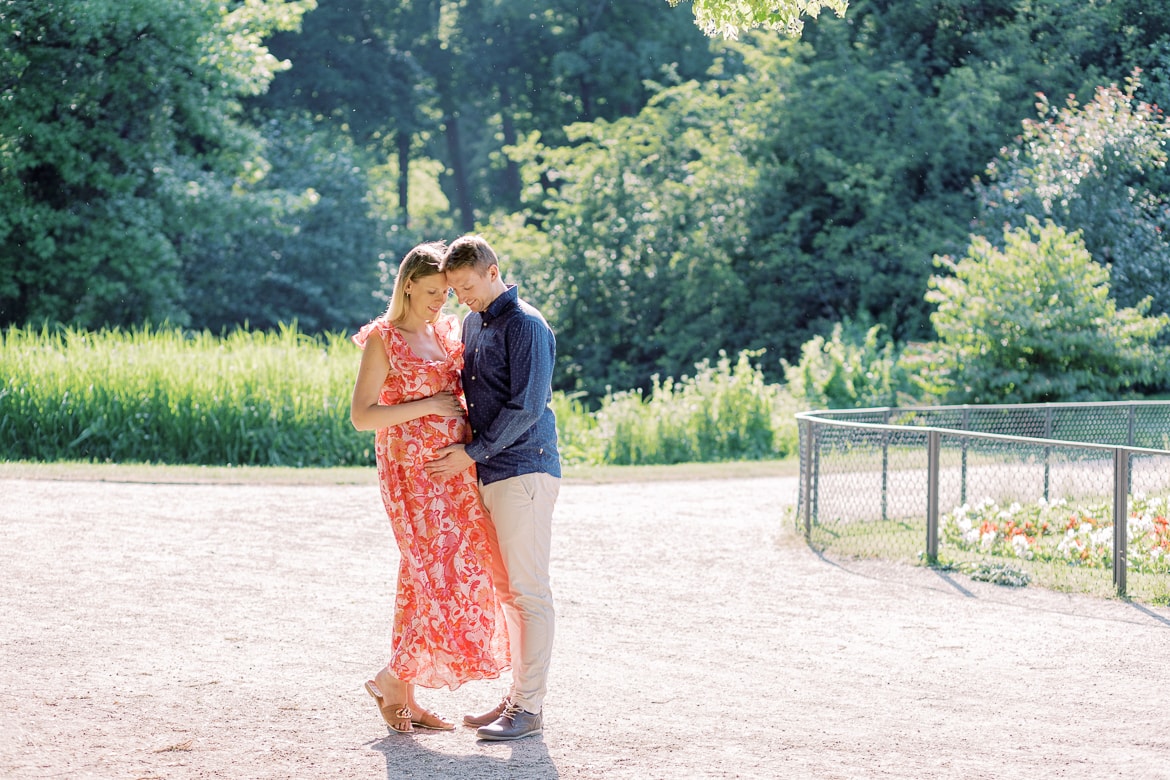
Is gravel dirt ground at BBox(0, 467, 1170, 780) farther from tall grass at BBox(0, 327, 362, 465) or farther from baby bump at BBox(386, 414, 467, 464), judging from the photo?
tall grass at BBox(0, 327, 362, 465)

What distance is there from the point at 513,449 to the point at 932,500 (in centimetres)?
490

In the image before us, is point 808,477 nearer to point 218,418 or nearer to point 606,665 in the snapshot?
point 606,665

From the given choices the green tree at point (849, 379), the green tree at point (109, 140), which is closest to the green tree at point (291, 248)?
the green tree at point (109, 140)

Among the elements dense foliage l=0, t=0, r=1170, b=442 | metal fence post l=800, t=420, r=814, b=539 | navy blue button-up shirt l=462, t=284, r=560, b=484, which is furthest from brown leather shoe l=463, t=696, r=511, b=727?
dense foliage l=0, t=0, r=1170, b=442

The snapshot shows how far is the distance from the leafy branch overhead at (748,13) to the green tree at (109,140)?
59.8 feet

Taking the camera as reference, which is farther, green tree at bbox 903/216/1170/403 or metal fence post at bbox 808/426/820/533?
green tree at bbox 903/216/1170/403

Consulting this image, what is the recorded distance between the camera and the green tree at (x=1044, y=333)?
55.8ft

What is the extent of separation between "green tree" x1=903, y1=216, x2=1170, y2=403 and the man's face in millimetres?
12887

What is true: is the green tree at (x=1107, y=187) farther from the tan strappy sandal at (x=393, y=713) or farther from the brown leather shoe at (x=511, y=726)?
the tan strappy sandal at (x=393, y=713)

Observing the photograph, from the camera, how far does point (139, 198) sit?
87.4ft

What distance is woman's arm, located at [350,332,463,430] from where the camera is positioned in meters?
5.39

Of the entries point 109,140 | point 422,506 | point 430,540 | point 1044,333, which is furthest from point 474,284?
point 109,140

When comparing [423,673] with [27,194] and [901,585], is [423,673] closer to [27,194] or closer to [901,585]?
[901,585]

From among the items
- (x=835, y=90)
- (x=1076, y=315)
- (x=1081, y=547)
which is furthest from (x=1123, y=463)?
(x=835, y=90)
